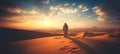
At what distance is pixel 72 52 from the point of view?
728 cm

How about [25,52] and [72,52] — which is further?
[25,52]

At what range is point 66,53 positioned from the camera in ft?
23.6

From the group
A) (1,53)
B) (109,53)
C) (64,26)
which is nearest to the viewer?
(109,53)

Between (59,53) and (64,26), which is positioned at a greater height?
(64,26)

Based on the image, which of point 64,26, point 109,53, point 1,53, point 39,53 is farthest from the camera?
point 64,26

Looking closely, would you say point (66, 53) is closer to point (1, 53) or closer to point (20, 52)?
point (20, 52)

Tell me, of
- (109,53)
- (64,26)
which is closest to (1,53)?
(109,53)

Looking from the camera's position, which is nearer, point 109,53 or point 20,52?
point 109,53

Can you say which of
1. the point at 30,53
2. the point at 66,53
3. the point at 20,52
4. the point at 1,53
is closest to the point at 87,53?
the point at 66,53

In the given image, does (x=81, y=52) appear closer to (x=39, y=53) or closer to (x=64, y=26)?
(x=39, y=53)

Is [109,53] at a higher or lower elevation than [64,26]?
lower

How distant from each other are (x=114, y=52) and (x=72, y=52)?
11.0 feet

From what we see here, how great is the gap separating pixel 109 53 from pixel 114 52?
488 millimetres

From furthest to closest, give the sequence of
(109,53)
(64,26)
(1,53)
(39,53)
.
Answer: (64,26), (1,53), (39,53), (109,53)
